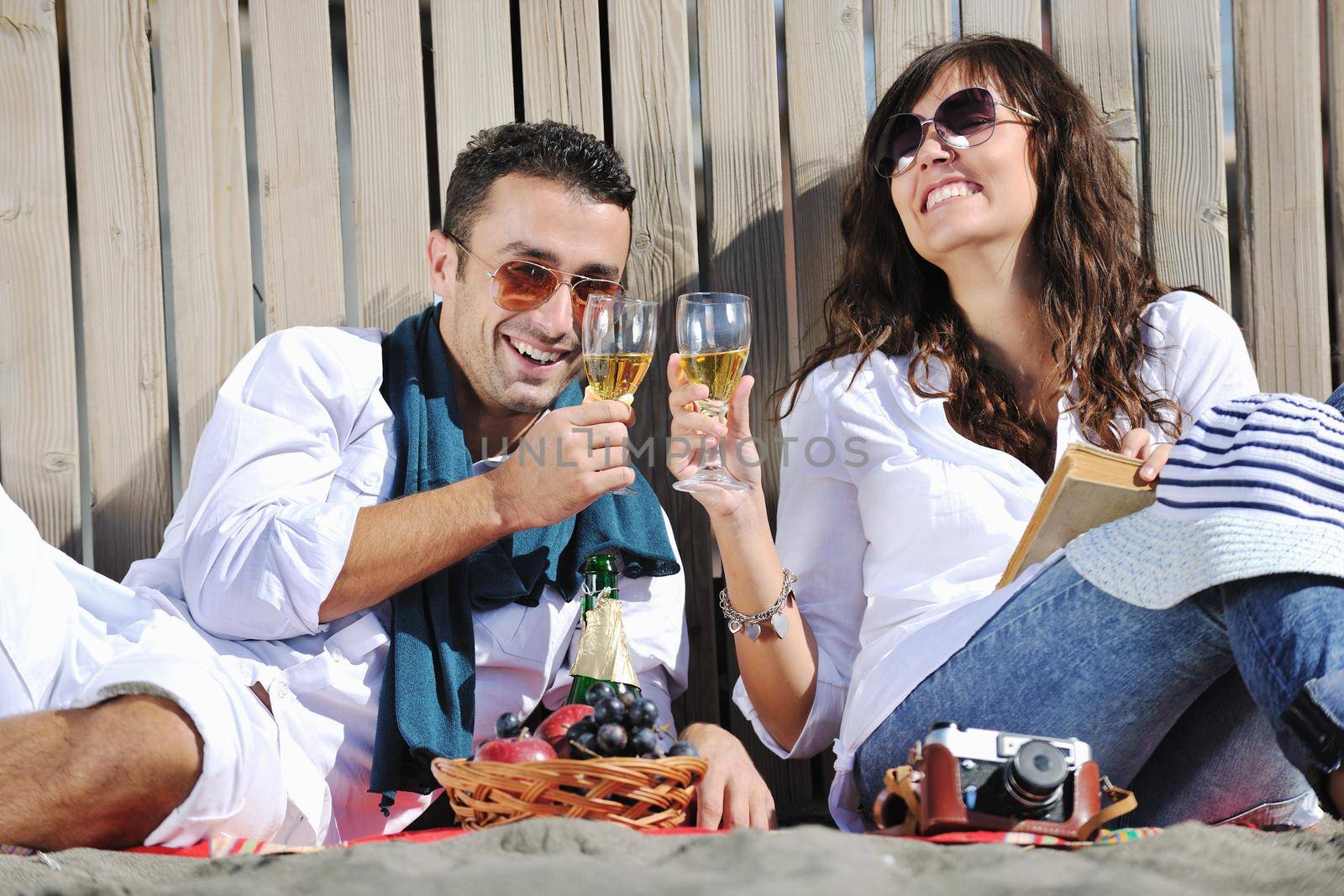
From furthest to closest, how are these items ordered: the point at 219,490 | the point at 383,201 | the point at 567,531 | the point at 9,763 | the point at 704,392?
the point at 383,201
the point at 567,531
the point at 219,490
the point at 704,392
the point at 9,763

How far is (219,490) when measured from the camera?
2.55 m

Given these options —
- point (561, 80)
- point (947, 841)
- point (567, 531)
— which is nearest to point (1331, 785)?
point (947, 841)

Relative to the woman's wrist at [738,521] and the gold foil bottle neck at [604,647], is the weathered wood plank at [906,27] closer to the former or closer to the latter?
the woman's wrist at [738,521]

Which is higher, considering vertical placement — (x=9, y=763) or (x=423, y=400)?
(x=423, y=400)

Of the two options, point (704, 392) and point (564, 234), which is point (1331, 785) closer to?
point (704, 392)

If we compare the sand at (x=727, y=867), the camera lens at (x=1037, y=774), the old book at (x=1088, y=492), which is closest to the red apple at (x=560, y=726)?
the sand at (x=727, y=867)

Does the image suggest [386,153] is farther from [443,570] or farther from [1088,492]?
[1088,492]

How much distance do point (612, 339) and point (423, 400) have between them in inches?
28.3

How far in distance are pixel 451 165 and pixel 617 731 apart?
1.86m

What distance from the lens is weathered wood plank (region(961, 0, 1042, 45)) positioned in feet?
10.8

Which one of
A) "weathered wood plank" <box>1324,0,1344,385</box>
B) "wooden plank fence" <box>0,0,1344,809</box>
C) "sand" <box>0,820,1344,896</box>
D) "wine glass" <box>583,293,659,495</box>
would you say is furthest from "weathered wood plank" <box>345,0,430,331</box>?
"weathered wood plank" <box>1324,0,1344,385</box>

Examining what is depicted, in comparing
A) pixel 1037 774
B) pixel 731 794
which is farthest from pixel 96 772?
pixel 1037 774

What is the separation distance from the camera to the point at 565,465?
2480mm

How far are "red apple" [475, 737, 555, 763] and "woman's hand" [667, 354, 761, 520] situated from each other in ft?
2.20
